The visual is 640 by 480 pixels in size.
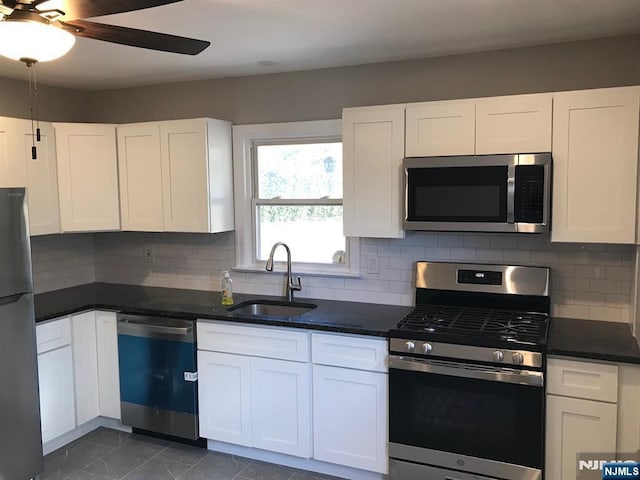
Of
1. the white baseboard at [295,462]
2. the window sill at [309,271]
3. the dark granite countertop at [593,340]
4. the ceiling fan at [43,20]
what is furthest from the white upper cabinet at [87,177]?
the dark granite countertop at [593,340]

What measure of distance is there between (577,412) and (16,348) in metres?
2.86

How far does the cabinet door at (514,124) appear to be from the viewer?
2.70 metres

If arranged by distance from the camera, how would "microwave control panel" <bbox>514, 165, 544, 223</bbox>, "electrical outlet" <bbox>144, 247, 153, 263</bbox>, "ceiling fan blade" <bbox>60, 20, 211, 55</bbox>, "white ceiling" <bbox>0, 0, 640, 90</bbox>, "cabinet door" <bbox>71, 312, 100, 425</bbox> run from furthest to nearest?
"electrical outlet" <bbox>144, 247, 153, 263</bbox> < "cabinet door" <bbox>71, 312, 100, 425</bbox> < "microwave control panel" <bbox>514, 165, 544, 223</bbox> < "white ceiling" <bbox>0, 0, 640, 90</bbox> < "ceiling fan blade" <bbox>60, 20, 211, 55</bbox>

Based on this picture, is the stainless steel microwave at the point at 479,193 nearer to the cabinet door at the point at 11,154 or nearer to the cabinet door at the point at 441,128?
the cabinet door at the point at 441,128

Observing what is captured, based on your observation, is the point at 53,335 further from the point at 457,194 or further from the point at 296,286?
the point at 457,194

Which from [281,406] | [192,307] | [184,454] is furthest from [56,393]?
[281,406]

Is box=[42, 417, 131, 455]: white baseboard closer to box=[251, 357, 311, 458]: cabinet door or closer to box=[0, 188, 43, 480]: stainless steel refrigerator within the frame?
box=[0, 188, 43, 480]: stainless steel refrigerator

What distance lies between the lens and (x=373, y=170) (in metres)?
3.10

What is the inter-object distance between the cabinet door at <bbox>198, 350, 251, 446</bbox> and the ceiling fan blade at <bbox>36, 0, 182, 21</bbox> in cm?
207

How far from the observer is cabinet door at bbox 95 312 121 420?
360 centimetres

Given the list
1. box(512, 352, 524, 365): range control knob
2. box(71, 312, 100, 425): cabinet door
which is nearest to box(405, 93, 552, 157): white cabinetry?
box(512, 352, 524, 365): range control knob

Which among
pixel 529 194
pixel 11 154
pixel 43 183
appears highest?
pixel 11 154

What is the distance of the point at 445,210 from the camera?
2.91 meters

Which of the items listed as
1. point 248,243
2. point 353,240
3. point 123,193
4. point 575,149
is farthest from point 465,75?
point 123,193
